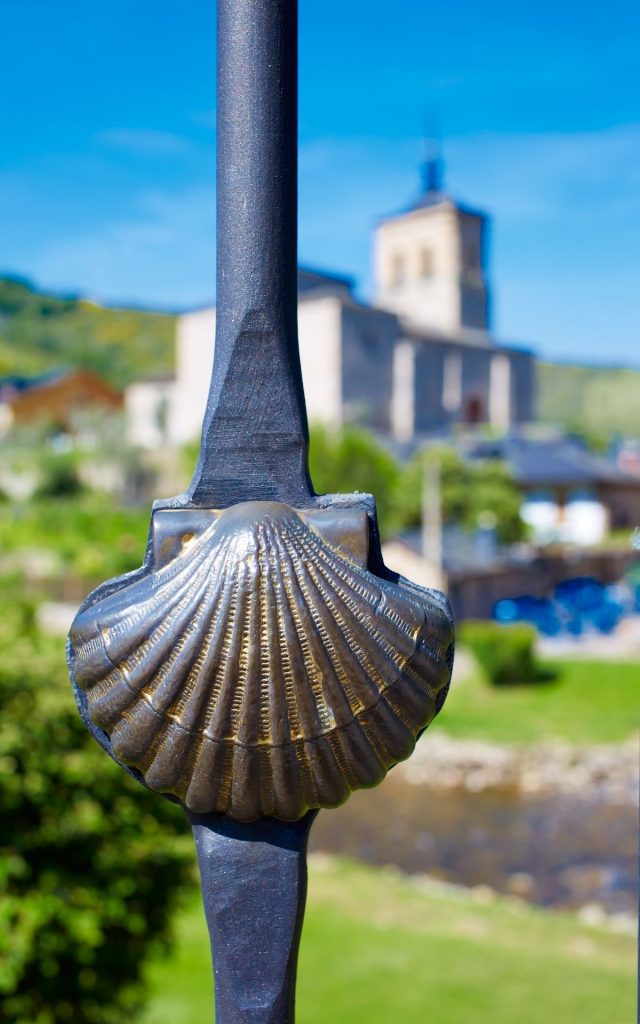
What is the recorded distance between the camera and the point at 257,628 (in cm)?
80

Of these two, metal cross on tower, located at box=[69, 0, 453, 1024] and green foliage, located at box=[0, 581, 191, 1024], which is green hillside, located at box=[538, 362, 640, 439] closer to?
green foliage, located at box=[0, 581, 191, 1024]

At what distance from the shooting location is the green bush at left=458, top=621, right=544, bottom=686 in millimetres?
16891

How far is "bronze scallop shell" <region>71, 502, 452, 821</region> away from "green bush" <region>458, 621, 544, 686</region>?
16411mm

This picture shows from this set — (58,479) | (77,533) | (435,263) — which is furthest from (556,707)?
(435,263)

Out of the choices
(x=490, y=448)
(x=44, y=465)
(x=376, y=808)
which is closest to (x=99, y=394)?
(x=44, y=465)

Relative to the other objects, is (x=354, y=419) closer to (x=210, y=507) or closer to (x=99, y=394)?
(x=99, y=394)

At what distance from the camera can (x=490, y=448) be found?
33312mm

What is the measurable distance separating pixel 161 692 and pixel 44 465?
32133 millimetres

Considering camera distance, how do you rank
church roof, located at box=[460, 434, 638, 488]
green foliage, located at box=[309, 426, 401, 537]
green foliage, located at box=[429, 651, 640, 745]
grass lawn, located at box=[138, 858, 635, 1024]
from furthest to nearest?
church roof, located at box=[460, 434, 638, 488] < green foliage, located at box=[309, 426, 401, 537] < green foliage, located at box=[429, 651, 640, 745] < grass lawn, located at box=[138, 858, 635, 1024]

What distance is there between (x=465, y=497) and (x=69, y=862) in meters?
23.6

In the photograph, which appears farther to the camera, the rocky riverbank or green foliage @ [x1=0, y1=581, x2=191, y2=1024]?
the rocky riverbank

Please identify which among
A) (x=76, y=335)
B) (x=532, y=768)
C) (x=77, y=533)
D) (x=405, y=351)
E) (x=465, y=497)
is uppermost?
(x=76, y=335)

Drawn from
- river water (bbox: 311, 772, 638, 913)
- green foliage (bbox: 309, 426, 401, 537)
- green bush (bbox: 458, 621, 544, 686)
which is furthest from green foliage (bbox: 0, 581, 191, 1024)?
green foliage (bbox: 309, 426, 401, 537)

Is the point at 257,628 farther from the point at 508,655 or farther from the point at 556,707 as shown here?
the point at 508,655
